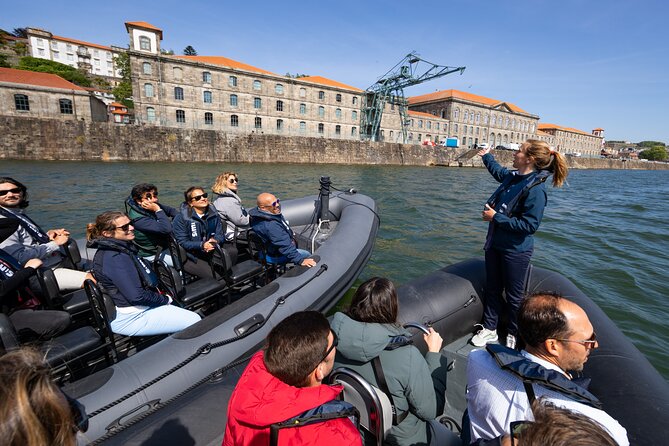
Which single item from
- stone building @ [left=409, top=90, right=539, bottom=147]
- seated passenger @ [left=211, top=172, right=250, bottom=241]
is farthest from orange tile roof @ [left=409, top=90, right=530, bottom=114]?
seated passenger @ [left=211, top=172, right=250, bottom=241]

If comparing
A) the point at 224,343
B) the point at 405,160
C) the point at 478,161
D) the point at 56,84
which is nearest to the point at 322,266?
the point at 224,343

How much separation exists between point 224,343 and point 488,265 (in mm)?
→ 2198

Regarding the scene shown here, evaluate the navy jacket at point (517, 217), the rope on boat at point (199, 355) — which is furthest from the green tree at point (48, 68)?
the navy jacket at point (517, 217)

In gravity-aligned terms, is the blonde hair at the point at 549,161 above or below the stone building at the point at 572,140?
below

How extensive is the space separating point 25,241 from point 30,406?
3.02 m

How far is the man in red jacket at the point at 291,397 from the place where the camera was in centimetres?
94

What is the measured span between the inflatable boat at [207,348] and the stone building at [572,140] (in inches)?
3176

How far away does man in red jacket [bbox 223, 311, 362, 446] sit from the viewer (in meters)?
0.94

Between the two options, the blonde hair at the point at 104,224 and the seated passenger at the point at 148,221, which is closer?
the blonde hair at the point at 104,224

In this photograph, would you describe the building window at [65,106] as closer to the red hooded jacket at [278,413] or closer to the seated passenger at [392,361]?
the seated passenger at [392,361]

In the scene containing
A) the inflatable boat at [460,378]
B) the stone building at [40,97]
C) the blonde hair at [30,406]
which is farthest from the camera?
the stone building at [40,97]

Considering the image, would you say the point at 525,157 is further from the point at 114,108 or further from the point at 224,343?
the point at 114,108

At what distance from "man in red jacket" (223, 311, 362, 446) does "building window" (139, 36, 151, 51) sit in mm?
33904

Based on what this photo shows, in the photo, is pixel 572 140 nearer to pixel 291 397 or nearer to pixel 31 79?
pixel 31 79
